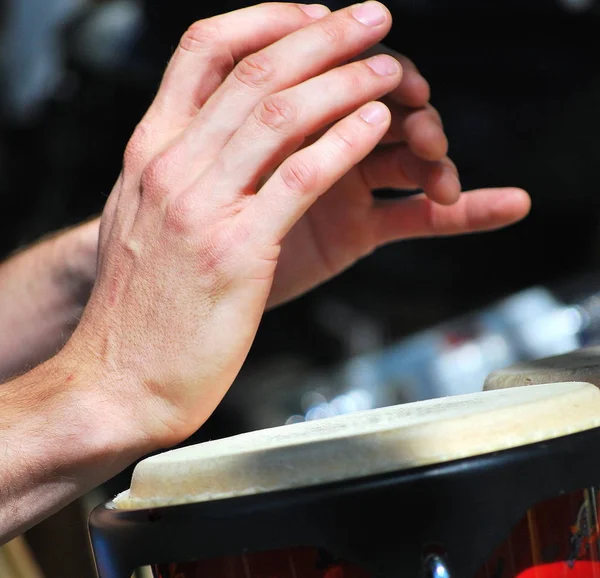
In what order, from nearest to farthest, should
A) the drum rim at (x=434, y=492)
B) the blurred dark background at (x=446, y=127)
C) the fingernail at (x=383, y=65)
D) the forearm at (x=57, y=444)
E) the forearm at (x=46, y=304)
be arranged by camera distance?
1. the drum rim at (x=434, y=492)
2. the forearm at (x=57, y=444)
3. the fingernail at (x=383, y=65)
4. the forearm at (x=46, y=304)
5. the blurred dark background at (x=446, y=127)

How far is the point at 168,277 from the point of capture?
0.86 meters

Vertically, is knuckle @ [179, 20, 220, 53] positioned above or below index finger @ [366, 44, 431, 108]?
above

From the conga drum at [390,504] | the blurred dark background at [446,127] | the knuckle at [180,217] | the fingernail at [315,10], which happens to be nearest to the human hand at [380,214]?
the fingernail at [315,10]

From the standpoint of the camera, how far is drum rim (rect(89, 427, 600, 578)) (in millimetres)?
593

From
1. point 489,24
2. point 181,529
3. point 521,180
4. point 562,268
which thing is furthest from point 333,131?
point 562,268

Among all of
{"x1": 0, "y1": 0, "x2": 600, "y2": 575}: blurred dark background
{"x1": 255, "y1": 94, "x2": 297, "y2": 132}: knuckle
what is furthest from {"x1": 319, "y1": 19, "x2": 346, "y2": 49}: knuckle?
{"x1": 0, "y1": 0, "x2": 600, "y2": 575}: blurred dark background

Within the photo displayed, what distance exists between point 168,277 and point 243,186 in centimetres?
13

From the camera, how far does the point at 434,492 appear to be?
23.3 inches

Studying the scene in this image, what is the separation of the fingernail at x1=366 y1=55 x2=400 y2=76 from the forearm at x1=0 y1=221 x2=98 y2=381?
543 mm

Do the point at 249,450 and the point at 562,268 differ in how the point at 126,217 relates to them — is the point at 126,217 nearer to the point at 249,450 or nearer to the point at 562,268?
the point at 249,450

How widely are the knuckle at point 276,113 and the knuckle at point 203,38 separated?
0.52 ft

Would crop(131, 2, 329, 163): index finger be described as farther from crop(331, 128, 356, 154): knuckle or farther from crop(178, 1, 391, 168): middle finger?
crop(331, 128, 356, 154): knuckle

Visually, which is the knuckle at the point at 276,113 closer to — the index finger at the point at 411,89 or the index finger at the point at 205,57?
the index finger at the point at 205,57

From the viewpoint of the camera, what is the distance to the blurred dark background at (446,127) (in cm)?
194
